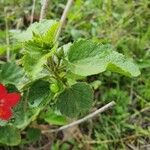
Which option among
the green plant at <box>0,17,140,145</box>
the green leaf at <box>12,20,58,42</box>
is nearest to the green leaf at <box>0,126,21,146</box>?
the green plant at <box>0,17,140,145</box>

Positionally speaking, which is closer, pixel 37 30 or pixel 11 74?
pixel 37 30

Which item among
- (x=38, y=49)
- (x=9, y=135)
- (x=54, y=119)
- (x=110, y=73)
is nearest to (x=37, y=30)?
(x=38, y=49)

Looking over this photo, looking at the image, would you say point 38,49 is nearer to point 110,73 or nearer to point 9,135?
point 9,135

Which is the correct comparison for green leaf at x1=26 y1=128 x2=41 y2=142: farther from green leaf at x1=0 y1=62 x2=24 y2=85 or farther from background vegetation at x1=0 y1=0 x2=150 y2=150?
green leaf at x1=0 y1=62 x2=24 y2=85

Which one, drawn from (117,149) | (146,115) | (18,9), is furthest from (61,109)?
(18,9)

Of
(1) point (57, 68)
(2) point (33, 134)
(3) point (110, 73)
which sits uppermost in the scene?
(1) point (57, 68)

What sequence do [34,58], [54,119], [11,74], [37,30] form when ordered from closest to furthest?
[34,58] → [37,30] → [11,74] → [54,119]
